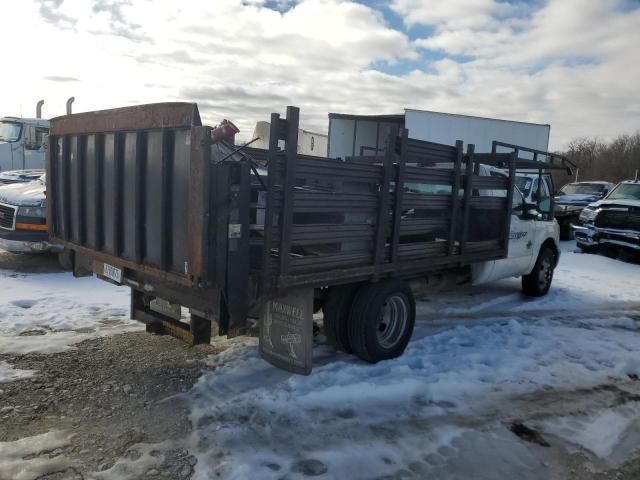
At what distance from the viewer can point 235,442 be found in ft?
11.5

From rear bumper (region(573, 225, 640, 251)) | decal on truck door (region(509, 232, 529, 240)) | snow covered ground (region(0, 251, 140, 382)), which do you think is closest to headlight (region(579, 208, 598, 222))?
rear bumper (region(573, 225, 640, 251))

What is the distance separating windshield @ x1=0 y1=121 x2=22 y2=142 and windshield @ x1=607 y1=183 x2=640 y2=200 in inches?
619

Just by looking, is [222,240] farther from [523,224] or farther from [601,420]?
[523,224]

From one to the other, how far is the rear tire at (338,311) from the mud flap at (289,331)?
1.76ft

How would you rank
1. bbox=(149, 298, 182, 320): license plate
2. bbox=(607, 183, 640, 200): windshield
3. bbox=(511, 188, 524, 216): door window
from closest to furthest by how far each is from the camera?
bbox=(149, 298, 182, 320): license plate, bbox=(511, 188, 524, 216): door window, bbox=(607, 183, 640, 200): windshield

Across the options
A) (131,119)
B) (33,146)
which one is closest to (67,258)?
(131,119)

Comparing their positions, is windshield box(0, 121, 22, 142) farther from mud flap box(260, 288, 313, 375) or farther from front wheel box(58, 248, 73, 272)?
mud flap box(260, 288, 313, 375)

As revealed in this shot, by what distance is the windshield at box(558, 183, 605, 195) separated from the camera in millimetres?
20141

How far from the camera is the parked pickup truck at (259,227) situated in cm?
369

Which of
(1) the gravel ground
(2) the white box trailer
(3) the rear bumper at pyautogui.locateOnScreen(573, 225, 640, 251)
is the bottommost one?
(1) the gravel ground

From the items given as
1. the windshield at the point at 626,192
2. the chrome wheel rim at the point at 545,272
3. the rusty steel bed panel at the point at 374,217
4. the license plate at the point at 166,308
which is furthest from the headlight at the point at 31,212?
the windshield at the point at 626,192

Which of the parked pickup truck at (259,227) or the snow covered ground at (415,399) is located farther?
the parked pickup truck at (259,227)

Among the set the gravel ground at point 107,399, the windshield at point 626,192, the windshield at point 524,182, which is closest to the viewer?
the gravel ground at point 107,399

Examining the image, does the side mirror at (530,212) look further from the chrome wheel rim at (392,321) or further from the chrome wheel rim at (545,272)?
the chrome wheel rim at (392,321)
